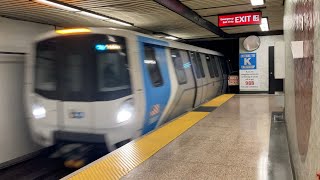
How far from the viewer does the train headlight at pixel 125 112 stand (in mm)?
4641

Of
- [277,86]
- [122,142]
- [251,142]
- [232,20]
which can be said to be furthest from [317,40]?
[277,86]

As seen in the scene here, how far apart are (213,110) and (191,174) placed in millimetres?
4343

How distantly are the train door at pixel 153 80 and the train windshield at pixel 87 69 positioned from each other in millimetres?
554

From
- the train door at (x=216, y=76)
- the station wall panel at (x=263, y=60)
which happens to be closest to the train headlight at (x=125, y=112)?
the train door at (x=216, y=76)

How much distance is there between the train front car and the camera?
14.9ft

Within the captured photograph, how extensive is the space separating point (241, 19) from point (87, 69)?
4.34m

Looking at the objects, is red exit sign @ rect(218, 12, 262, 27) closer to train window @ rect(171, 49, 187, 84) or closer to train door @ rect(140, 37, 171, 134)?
train window @ rect(171, 49, 187, 84)

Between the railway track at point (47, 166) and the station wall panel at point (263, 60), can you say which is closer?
the railway track at point (47, 166)

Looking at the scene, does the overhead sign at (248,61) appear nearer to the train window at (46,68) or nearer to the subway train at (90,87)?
the subway train at (90,87)

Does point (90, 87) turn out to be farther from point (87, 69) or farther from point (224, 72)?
point (224, 72)

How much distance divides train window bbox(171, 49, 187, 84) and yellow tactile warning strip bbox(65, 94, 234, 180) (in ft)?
5.78

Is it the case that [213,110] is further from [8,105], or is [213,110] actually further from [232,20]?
[8,105]

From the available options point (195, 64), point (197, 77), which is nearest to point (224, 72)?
point (195, 64)

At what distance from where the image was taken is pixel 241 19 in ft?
23.9
